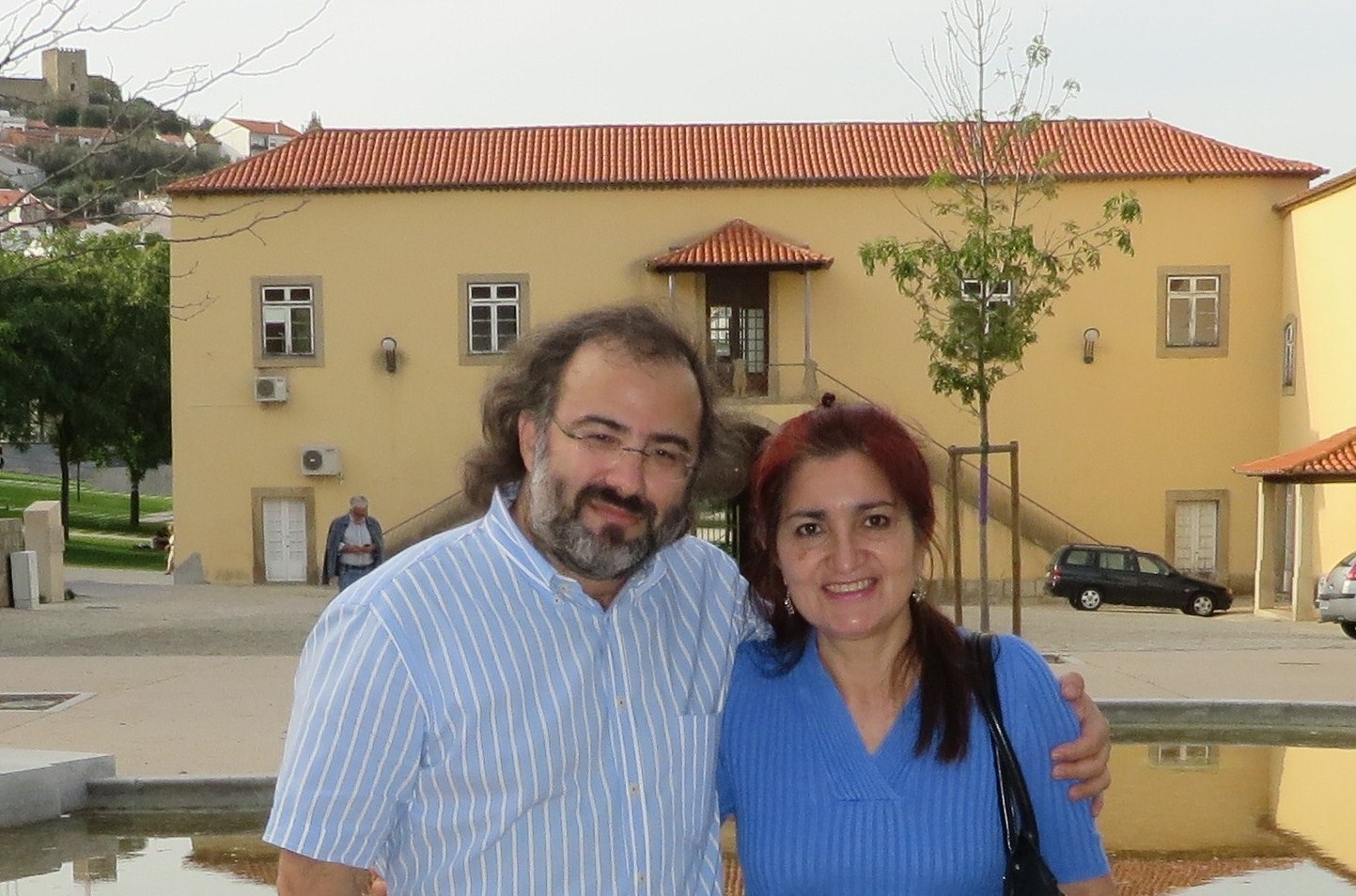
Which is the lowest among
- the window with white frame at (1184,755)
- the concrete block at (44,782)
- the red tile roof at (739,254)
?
the window with white frame at (1184,755)

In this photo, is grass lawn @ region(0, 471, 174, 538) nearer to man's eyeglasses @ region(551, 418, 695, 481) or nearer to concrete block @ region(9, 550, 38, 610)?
concrete block @ region(9, 550, 38, 610)

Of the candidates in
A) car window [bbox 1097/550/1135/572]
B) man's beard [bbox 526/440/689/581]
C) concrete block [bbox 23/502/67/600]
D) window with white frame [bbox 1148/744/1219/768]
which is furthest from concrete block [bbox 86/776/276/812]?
car window [bbox 1097/550/1135/572]

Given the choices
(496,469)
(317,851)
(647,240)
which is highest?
(647,240)

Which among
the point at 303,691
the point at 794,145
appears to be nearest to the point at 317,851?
the point at 303,691

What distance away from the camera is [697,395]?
9.68ft

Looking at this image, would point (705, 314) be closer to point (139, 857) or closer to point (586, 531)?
point (139, 857)

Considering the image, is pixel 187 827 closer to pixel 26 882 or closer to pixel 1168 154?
pixel 26 882

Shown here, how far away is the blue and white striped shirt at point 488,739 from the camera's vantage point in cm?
258

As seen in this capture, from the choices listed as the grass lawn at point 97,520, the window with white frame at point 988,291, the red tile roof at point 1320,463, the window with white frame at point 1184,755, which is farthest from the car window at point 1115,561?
the grass lawn at point 97,520

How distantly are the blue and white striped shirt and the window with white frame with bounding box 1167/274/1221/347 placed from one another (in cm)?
2942

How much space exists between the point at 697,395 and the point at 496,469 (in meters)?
0.40

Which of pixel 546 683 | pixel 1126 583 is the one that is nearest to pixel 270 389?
pixel 1126 583

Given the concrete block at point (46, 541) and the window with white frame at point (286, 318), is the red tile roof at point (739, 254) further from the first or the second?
the concrete block at point (46, 541)

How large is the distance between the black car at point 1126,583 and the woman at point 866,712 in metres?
24.9
